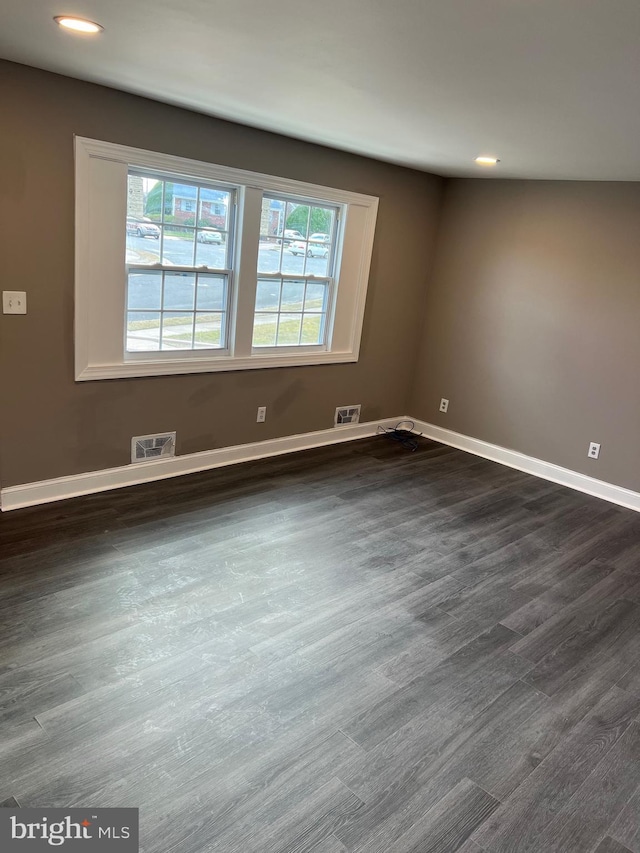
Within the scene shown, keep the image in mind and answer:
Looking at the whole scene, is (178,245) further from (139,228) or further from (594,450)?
(594,450)

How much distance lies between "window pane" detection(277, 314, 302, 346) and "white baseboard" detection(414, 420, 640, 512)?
65.9 inches

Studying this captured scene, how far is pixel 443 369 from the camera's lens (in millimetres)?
5402

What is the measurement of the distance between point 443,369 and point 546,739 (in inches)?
144

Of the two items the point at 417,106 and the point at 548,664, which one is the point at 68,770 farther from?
the point at 417,106

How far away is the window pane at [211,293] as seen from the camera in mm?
3902

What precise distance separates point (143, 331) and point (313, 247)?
152 cm

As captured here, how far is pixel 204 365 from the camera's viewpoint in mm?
3975

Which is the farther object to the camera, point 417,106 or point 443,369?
point 443,369

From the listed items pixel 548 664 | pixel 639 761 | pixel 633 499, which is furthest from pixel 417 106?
pixel 633 499

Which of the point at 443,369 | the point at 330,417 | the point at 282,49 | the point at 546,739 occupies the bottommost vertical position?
the point at 546,739

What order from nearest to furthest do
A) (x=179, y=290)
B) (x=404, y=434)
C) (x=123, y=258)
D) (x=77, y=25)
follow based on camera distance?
(x=77, y=25), (x=123, y=258), (x=179, y=290), (x=404, y=434)

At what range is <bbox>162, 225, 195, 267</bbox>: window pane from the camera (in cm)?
364

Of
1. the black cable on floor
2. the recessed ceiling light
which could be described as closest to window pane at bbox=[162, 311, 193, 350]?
the recessed ceiling light

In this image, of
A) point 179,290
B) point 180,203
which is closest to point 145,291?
point 179,290
